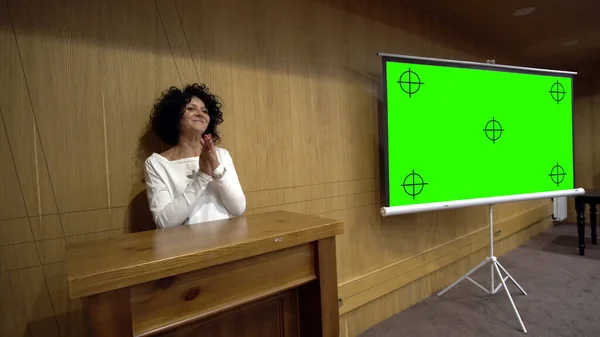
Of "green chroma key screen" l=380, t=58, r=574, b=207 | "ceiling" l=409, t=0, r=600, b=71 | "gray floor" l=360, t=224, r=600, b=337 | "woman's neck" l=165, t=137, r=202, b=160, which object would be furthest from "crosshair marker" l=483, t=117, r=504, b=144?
"woman's neck" l=165, t=137, r=202, b=160

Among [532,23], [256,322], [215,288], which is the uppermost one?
[532,23]

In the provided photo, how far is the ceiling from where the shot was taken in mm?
2361

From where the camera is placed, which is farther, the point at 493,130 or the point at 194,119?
the point at 493,130

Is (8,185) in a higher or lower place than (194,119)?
lower

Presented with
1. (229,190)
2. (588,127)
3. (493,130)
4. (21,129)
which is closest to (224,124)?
(229,190)

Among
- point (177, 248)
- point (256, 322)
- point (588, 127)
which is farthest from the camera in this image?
point (588, 127)

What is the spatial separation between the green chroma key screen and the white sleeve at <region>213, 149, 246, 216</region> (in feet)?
3.41

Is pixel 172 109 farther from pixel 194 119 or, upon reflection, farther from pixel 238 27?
pixel 238 27

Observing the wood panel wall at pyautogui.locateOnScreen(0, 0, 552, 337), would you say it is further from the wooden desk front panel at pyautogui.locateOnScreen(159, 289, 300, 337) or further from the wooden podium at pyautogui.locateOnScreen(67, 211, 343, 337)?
the wooden desk front panel at pyautogui.locateOnScreen(159, 289, 300, 337)

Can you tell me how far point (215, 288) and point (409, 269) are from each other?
5.96ft

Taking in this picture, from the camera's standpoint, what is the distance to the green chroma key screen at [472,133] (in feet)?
6.46

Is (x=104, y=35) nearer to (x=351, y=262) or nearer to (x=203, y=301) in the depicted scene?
(x=203, y=301)

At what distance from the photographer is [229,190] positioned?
3.84ft

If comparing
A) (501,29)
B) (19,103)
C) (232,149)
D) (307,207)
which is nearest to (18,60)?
(19,103)
